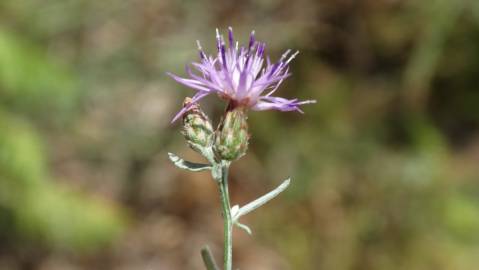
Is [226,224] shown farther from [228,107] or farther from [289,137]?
[289,137]

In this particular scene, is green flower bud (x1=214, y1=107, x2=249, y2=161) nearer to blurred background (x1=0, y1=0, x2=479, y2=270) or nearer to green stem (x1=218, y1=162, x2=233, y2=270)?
green stem (x1=218, y1=162, x2=233, y2=270)

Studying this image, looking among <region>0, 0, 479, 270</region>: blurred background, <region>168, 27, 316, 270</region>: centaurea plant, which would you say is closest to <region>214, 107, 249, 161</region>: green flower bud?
<region>168, 27, 316, 270</region>: centaurea plant

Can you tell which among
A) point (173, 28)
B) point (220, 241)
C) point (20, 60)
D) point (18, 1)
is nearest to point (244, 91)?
point (20, 60)

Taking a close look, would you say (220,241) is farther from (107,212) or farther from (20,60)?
(20,60)

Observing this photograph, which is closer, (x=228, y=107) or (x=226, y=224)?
(x=226, y=224)

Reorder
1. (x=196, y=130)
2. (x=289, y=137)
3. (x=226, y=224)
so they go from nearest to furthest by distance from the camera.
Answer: (x=226, y=224), (x=196, y=130), (x=289, y=137)

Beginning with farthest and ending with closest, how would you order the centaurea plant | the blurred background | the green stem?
the blurred background < the centaurea plant < the green stem

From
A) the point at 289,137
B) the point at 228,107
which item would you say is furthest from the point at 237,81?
the point at 289,137
